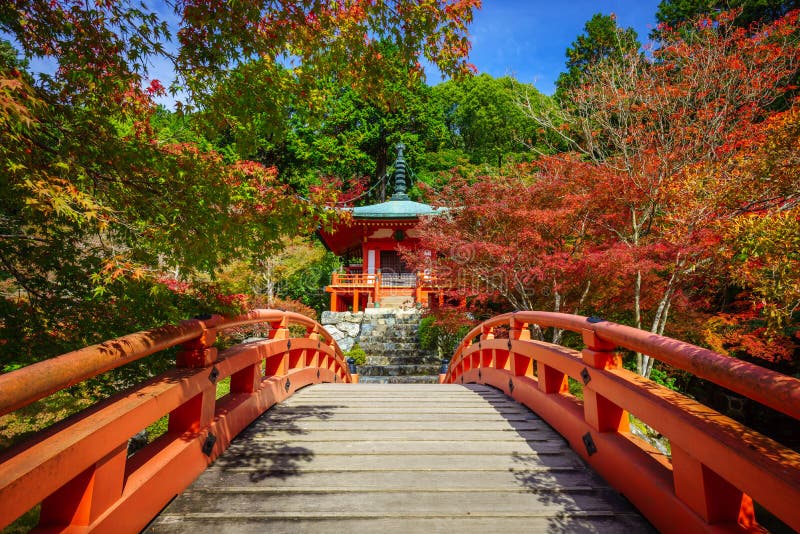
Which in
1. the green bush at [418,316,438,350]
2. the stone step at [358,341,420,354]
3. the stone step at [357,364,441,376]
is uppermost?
the green bush at [418,316,438,350]

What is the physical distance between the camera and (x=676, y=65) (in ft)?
21.4

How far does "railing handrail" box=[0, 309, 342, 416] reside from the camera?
104cm

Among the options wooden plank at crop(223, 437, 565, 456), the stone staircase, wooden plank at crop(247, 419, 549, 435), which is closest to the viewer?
wooden plank at crop(223, 437, 565, 456)

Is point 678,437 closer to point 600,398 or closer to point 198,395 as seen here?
point 600,398

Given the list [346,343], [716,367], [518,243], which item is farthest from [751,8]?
[716,367]

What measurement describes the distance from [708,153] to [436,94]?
25.7 metres

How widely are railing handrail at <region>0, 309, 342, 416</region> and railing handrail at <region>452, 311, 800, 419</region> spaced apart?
2.02m

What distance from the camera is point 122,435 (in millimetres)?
1455

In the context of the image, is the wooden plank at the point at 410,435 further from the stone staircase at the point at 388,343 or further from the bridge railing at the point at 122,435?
the stone staircase at the point at 388,343

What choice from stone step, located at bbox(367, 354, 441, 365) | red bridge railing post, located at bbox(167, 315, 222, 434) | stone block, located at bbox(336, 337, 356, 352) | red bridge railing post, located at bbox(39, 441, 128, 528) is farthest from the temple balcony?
red bridge railing post, located at bbox(39, 441, 128, 528)

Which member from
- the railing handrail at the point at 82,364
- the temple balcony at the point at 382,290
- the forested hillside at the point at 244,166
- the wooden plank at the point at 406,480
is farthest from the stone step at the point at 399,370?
the railing handrail at the point at 82,364

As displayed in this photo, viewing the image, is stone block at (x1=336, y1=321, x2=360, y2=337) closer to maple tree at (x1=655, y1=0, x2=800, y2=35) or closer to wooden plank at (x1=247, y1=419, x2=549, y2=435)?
wooden plank at (x1=247, y1=419, x2=549, y2=435)

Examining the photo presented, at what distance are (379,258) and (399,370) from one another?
24.1 feet

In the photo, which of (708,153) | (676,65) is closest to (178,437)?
(708,153)
